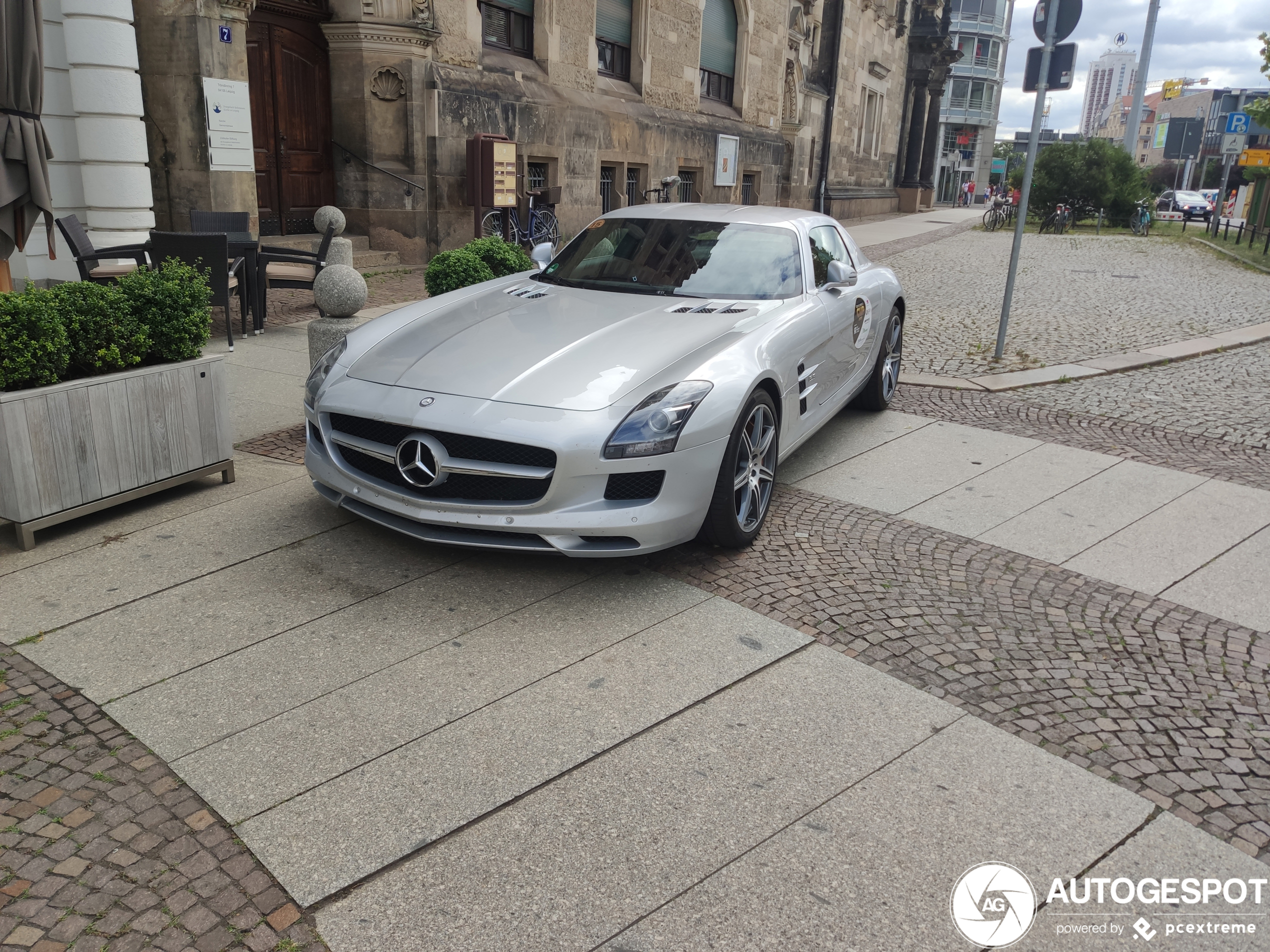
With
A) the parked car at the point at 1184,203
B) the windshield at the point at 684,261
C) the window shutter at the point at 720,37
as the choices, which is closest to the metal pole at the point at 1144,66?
the parked car at the point at 1184,203

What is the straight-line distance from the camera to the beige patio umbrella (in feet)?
20.0

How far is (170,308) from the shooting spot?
15.9 ft

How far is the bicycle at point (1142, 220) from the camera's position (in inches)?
1176

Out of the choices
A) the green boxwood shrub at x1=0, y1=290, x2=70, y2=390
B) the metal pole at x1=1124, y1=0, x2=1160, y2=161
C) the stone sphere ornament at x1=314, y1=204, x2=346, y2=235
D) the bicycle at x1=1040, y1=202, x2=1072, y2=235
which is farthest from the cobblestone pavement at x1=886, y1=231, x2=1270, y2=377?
the metal pole at x1=1124, y1=0, x2=1160, y2=161

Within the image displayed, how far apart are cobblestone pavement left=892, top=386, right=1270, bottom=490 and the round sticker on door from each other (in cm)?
128

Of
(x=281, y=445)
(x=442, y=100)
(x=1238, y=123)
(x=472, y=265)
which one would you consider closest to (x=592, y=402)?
(x=281, y=445)

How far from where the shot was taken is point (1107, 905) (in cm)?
256

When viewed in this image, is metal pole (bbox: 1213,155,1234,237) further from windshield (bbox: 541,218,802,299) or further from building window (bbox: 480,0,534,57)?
windshield (bbox: 541,218,802,299)

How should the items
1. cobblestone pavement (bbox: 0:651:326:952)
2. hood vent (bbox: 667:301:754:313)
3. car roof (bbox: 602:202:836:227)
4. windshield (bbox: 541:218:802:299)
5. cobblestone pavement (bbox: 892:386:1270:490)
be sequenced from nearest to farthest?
cobblestone pavement (bbox: 0:651:326:952), hood vent (bbox: 667:301:754:313), windshield (bbox: 541:218:802:299), car roof (bbox: 602:202:836:227), cobblestone pavement (bbox: 892:386:1270:490)

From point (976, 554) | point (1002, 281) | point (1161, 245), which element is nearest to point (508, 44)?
point (1002, 281)

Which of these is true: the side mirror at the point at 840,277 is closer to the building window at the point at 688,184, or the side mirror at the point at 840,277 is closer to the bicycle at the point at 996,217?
the building window at the point at 688,184

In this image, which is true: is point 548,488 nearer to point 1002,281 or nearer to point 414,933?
point 414,933

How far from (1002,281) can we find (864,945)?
1517 centimetres

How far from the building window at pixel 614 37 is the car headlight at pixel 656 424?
644 inches
